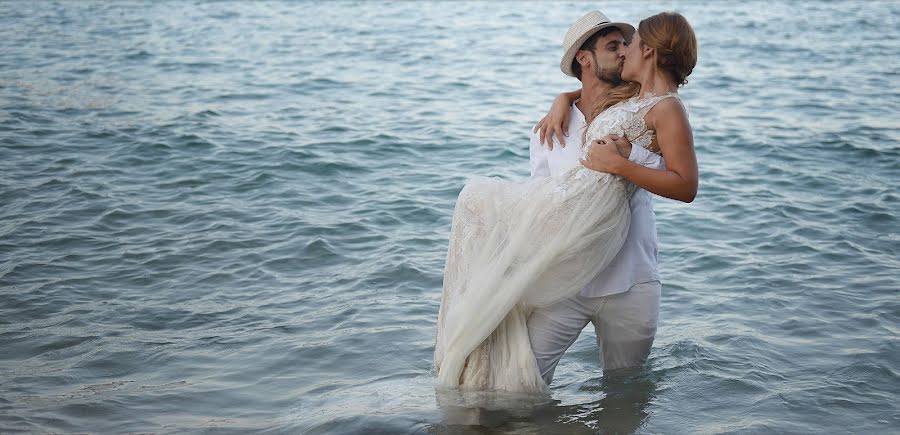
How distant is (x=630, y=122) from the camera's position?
4047 millimetres

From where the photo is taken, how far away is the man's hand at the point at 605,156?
12.9 feet

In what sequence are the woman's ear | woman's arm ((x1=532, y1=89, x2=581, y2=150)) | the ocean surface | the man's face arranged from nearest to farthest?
1. the woman's ear
2. the man's face
3. woman's arm ((x1=532, y1=89, x2=581, y2=150))
4. the ocean surface

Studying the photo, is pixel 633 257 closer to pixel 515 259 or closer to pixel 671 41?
pixel 515 259

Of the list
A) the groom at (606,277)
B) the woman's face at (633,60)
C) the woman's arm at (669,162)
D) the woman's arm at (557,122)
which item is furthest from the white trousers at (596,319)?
the woman's face at (633,60)

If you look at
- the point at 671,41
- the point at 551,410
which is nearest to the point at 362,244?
the point at 551,410

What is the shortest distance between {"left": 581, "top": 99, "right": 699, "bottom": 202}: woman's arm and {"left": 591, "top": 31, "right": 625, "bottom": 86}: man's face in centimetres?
47

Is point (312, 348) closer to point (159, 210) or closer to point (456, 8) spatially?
point (159, 210)

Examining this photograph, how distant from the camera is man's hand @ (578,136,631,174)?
12.9ft

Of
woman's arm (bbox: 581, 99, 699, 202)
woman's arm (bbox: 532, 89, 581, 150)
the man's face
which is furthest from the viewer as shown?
woman's arm (bbox: 532, 89, 581, 150)

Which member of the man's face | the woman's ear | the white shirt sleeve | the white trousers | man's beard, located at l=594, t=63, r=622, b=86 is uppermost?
the woman's ear

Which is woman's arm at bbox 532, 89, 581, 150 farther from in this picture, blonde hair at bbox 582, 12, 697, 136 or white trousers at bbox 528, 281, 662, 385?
white trousers at bbox 528, 281, 662, 385

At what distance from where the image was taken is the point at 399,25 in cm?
2053

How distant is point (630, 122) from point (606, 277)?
27.2 inches

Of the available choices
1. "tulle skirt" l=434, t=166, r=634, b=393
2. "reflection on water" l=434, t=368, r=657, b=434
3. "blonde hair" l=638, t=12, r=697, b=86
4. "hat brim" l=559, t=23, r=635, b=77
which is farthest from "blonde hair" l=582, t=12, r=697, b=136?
"reflection on water" l=434, t=368, r=657, b=434
